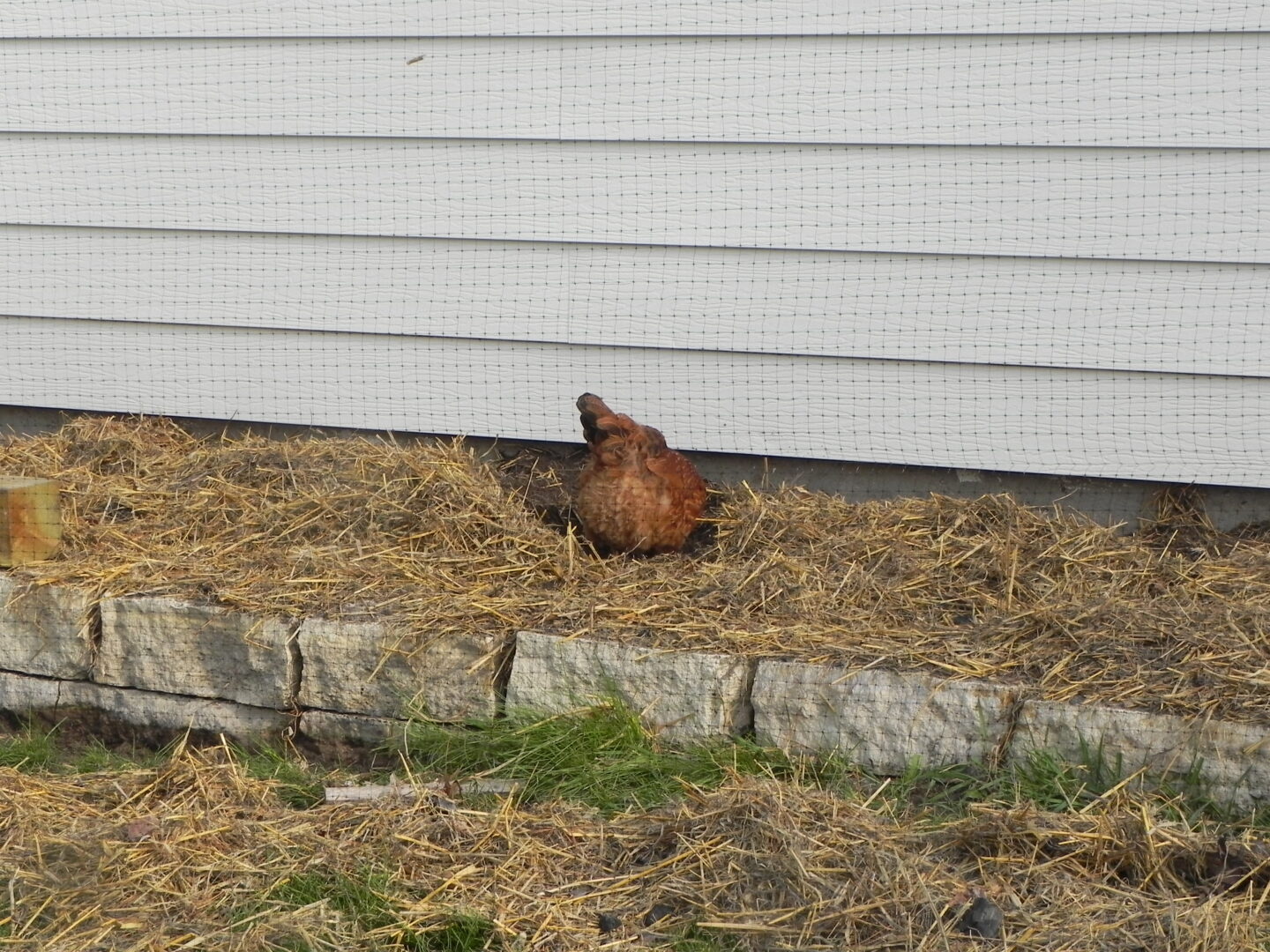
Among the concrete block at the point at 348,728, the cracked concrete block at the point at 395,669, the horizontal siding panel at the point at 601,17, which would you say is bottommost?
the concrete block at the point at 348,728

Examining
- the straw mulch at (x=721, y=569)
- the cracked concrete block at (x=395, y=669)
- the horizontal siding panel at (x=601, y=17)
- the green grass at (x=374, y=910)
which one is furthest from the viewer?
the horizontal siding panel at (x=601, y=17)

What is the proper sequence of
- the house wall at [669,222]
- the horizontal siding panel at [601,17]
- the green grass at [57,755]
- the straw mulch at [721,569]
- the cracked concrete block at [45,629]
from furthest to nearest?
the house wall at [669,222], the horizontal siding panel at [601,17], the cracked concrete block at [45,629], the green grass at [57,755], the straw mulch at [721,569]

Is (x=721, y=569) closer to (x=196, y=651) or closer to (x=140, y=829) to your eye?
(x=196, y=651)

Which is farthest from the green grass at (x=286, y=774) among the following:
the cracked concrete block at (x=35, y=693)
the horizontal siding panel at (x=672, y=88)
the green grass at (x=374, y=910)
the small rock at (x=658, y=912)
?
the horizontal siding panel at (x=672, y=88)

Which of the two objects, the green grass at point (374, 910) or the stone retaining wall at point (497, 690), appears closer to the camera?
the green grass at point (374, 910)

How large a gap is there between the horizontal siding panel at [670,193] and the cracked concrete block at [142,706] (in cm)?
182

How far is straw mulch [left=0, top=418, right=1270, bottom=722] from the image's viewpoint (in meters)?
3.30

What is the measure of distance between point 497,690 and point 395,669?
0.29 m

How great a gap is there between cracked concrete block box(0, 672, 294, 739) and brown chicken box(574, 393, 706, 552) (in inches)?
42.9

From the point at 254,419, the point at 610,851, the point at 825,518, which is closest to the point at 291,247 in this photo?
the point at 254,419

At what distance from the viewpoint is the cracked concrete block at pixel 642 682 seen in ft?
11.0

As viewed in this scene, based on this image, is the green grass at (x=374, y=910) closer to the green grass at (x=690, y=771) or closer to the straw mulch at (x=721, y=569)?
the green grass at (x=690, y=771)

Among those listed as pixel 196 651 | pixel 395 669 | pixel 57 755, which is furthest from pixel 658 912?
pixel 57 755

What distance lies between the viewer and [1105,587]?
11.9 feet
